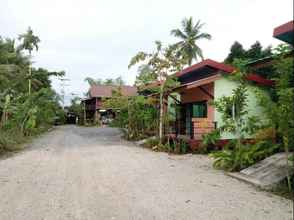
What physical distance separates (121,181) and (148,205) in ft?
5.46

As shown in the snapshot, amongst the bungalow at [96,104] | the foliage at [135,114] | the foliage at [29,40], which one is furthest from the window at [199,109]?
the bungalow at [96,104]

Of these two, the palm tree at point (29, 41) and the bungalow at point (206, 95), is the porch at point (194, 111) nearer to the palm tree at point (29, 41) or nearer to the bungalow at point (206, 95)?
the bungalow at point (206, 95)

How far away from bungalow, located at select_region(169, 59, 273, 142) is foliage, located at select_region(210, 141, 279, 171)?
3.10 meters

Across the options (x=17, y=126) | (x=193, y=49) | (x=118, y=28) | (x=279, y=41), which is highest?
(x=193, y=49)

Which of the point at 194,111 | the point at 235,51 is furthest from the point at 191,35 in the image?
the point at 194,111

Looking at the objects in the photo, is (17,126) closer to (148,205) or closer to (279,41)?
(148,205)

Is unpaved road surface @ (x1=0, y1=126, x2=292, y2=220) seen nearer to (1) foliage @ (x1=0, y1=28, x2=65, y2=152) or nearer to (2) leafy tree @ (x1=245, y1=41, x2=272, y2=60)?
(1) foliage @ (x1=0, y1=28, x2=65, y2=152)

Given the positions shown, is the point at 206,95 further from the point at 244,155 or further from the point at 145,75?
the point at 244,155

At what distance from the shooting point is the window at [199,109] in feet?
38.8

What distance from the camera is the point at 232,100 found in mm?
6578

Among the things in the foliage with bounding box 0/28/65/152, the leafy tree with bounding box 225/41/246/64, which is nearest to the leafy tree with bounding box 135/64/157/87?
the foliage with bounding box 0/28/65/152

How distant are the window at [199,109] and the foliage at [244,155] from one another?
4.88 m

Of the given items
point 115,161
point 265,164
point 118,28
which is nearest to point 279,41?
point 265,164

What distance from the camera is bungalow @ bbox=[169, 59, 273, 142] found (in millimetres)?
10398
